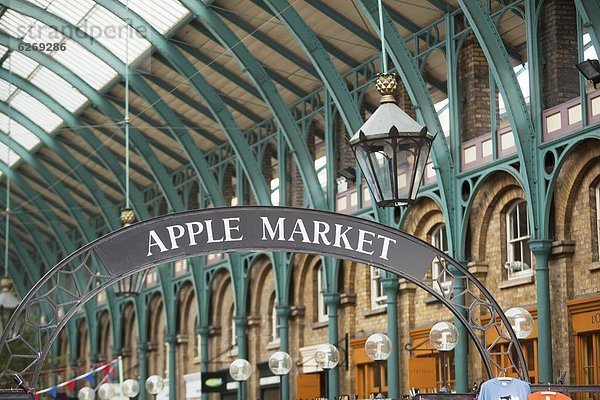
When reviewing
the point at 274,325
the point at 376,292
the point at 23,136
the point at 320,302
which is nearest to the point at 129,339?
the point at 23,136

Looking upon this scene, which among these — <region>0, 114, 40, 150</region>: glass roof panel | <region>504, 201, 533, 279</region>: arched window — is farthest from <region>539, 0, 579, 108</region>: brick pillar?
<region>0, 114, 40, 150</region>: glass roof panel

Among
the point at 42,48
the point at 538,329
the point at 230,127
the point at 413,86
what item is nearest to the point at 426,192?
the point at 413,86

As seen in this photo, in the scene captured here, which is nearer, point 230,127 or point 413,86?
point 413,86

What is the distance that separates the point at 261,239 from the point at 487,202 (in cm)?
1454

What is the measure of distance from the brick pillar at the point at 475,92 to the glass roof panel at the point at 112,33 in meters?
11.1

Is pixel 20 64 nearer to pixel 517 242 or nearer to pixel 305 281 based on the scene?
pixel 305 281

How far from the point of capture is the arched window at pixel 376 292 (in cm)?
3322

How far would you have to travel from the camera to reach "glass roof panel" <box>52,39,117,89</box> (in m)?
39.5

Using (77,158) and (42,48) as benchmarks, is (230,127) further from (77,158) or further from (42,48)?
(77,158)

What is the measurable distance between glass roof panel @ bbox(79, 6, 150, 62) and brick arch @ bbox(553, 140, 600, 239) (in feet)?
49.5

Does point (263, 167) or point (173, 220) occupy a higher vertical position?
point (263, 167)

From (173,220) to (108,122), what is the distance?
30937 mm

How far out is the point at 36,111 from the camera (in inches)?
1828

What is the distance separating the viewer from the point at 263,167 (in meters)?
39.4
